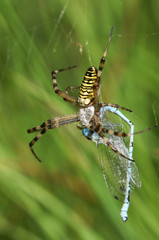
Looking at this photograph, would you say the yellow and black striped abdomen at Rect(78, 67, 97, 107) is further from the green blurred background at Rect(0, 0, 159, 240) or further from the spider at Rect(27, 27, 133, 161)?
the green blurred background at Rect(0, 0, 159, 240)

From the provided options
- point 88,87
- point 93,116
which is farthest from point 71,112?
point 88,87

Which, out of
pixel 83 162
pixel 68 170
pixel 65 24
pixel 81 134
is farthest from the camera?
pixel 65 24

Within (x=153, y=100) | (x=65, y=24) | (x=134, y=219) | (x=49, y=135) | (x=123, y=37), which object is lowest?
(x=134, y=219)

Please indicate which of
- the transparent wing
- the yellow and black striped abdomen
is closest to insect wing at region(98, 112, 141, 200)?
the transparent wing

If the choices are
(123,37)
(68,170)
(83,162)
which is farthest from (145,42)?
(68,170)

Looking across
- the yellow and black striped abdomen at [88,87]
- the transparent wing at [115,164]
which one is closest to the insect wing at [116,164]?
the transparent wing at [115,164]

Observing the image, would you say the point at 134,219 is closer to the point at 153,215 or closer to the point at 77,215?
the point at 153,215

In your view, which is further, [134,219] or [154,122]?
[154,122]
